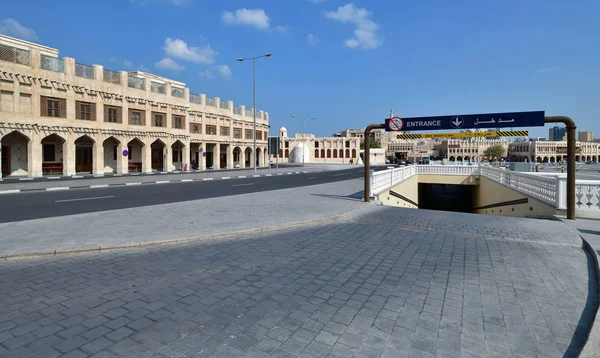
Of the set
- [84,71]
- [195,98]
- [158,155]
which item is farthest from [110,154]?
[195,98]

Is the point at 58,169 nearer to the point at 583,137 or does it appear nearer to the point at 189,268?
the point at 189,268

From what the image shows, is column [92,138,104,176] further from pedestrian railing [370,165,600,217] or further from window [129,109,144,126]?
pedestrian railing [370,165,600,217]

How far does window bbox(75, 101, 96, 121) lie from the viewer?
1261 inches

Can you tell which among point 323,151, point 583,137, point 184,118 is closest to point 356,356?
point 184,118

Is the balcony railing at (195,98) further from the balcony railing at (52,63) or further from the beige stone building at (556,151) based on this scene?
the beige stone building at (556,151)

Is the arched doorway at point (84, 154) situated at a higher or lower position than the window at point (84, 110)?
lower

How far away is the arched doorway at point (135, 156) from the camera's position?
40.0 m

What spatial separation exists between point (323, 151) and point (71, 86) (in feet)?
247

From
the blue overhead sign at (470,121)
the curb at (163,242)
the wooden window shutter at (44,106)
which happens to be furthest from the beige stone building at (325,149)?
the curb at (163,242)

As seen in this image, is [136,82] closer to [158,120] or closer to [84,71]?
[158,120]

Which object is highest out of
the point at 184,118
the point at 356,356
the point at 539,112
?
the point at 184,118

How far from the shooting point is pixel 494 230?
8.05 m

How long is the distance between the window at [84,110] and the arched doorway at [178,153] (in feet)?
37.5

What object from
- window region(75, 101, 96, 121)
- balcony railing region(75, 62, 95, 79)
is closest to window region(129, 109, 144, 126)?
window region(75, 101, 96, 121)
